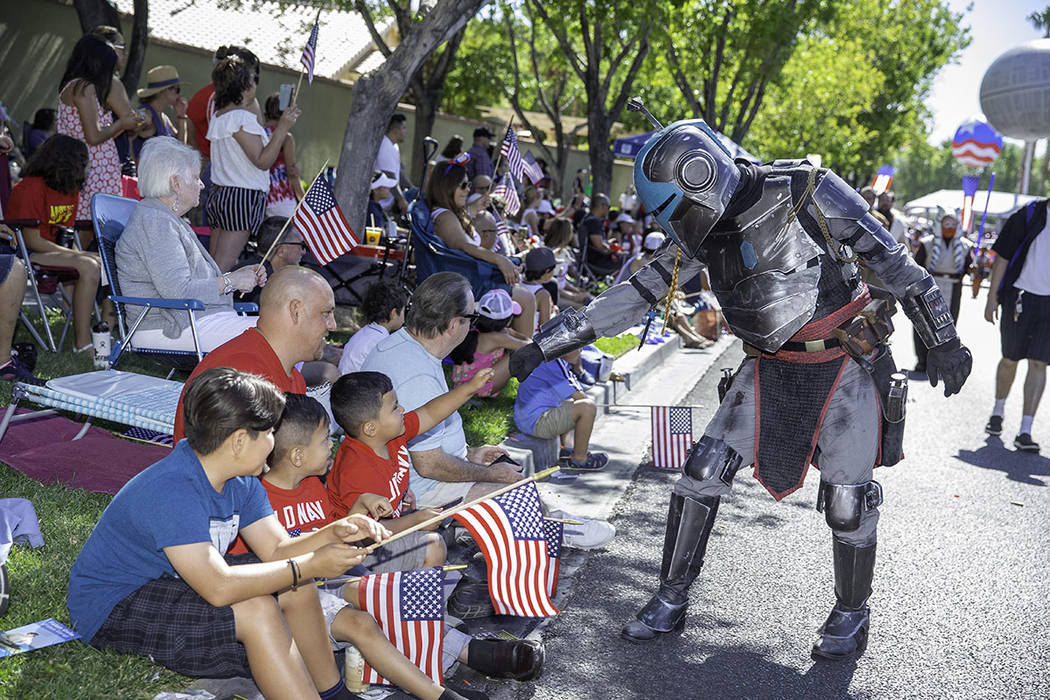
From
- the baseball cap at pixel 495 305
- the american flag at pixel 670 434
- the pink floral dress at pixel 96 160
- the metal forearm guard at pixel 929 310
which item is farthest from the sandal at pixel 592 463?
the pink floral dress at pixel 96 160

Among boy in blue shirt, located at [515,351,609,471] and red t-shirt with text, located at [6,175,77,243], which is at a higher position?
red t-shirt with text, located at [6,175,77,243]

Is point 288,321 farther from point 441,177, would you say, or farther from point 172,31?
point 172,31

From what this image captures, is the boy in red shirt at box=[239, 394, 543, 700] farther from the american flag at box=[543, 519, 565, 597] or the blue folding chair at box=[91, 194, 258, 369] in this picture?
the blue folding chair at box=[91, 194, 258, 369]

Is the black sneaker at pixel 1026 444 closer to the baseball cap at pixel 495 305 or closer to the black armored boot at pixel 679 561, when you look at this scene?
the baseball cap at pixel 495 305

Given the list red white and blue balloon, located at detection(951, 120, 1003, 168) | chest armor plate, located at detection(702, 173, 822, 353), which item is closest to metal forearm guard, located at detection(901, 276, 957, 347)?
chest armor plate, located at detection(702, 173, 822, 353)

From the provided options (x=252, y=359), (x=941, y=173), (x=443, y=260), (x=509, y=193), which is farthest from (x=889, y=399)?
(x=941, y=173)

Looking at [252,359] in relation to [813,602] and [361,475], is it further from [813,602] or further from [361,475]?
[813,602]

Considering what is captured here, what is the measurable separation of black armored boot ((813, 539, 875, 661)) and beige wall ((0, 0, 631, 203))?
14746 millimetres

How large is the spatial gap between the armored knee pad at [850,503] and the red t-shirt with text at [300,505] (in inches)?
75.2

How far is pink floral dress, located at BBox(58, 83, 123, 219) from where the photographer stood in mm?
7648

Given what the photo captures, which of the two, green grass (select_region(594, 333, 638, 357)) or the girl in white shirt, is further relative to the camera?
green grass (select_region(594, 333, 638, 357))

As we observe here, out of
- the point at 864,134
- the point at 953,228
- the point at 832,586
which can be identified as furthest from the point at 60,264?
the point at 864,134

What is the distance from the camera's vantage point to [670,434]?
20.7 feet

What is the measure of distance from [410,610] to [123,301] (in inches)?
125
